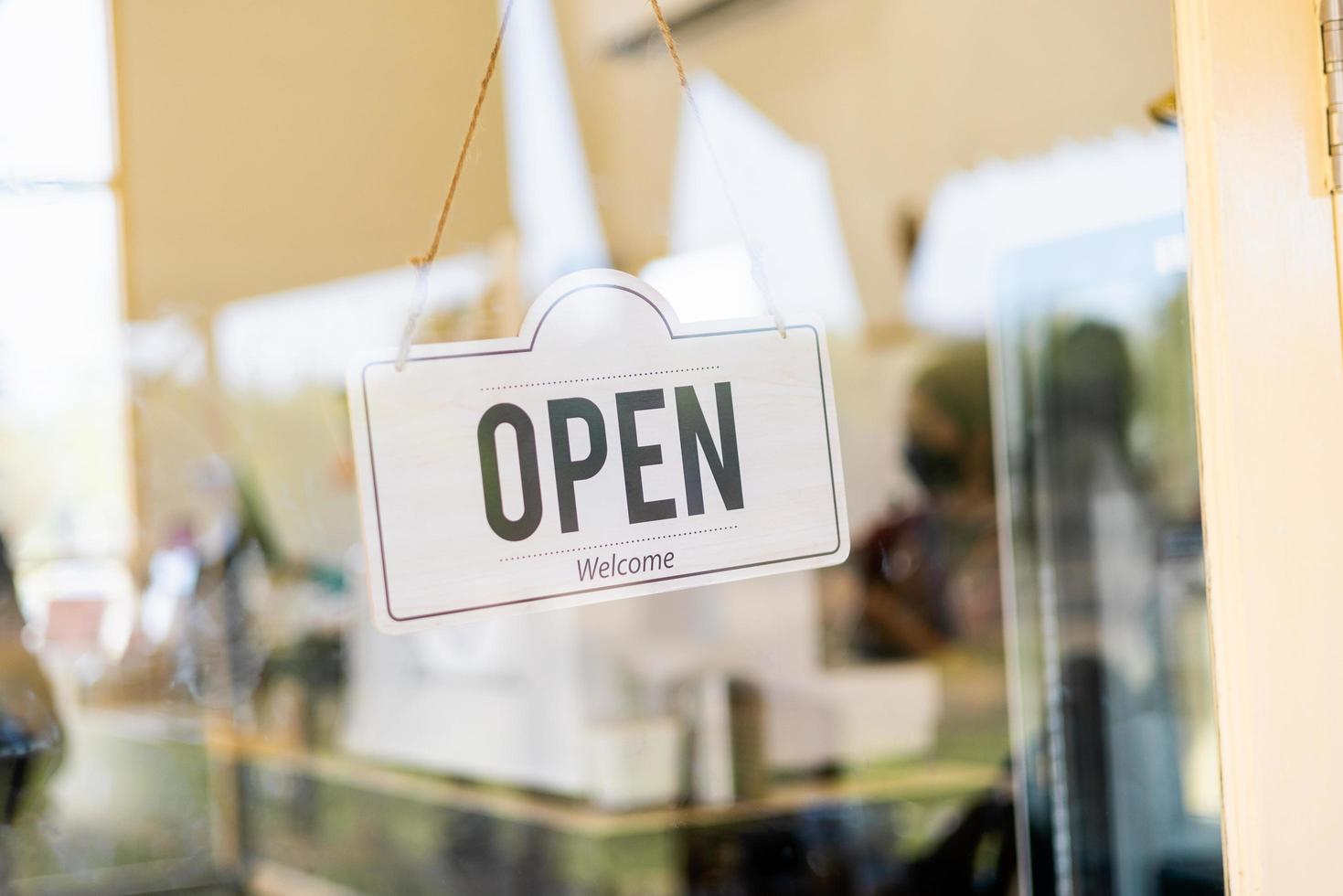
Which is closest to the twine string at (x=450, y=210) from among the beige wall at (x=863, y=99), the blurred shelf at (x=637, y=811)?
the beige wall at (x=863, y=99)

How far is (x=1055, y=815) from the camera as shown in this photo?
129 cm

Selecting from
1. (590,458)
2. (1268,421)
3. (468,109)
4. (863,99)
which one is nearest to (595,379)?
(590,458)

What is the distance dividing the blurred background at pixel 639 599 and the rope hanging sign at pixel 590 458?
0.52 m

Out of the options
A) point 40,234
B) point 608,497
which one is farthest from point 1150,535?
point 40,234

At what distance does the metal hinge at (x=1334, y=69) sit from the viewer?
2.21 feet

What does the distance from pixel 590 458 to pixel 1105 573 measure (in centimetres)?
110

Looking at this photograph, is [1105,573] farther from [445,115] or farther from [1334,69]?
[445,115]

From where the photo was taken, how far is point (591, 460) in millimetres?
558

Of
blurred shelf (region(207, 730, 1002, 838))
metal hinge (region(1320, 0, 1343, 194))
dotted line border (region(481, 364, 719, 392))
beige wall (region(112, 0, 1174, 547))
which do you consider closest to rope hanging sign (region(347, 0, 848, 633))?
dotted line border (region(481, 364, 719, 392))

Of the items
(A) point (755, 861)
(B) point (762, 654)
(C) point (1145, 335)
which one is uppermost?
(C) point (1145, 335)

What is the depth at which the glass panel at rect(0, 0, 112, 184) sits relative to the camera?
1133mm

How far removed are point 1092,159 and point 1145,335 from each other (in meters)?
0.86

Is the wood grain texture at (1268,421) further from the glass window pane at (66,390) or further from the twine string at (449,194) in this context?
the glass window pane at (66,390)

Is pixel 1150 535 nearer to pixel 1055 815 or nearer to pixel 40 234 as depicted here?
pixel 1055 815
